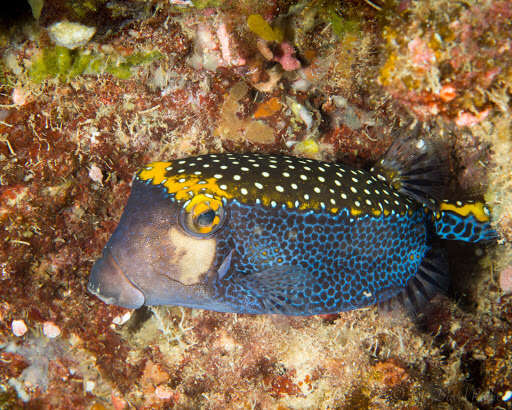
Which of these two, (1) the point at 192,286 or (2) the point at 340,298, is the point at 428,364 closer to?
(2) the point at 340,298

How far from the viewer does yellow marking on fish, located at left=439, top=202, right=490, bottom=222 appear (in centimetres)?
372

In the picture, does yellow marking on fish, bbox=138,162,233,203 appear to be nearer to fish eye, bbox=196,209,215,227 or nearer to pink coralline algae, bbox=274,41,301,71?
fish eye, bbox=196,209,215,227

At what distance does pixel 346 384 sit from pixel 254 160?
2726 millimetres

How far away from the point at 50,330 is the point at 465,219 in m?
5.24

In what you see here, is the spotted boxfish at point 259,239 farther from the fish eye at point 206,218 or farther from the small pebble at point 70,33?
the small pebble at point 70,33

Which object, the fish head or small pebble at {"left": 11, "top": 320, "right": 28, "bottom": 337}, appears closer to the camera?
the fish head

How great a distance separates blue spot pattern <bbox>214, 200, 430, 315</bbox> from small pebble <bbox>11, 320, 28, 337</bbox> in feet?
9.41

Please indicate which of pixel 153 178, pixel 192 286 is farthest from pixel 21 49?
pixel 192 286

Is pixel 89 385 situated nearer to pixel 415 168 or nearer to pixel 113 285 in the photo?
pixel 113 285

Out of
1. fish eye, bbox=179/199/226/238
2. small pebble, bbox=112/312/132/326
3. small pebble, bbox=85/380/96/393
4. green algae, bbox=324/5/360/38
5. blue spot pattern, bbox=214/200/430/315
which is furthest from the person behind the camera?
small pebble, bbox=85/380/96/393

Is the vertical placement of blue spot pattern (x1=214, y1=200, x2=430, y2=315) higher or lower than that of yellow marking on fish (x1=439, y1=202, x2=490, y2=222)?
lower

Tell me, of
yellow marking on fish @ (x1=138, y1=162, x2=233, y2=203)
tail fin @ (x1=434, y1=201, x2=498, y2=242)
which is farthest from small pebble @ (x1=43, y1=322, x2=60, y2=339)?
tail fin @ (x1=434, y1=201, x2=498, y2=242)

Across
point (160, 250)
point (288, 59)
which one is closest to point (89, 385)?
point (160, 250)

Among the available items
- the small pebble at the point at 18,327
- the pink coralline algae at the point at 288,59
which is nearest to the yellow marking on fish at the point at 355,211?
the pink coralline algae at the point at 288,59
